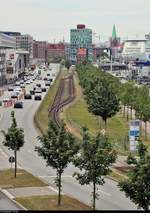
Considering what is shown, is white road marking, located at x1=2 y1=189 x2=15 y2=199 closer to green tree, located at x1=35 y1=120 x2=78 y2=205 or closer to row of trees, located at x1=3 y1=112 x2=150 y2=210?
row of trees, located at x1=3 y1=112 x2=150 y2=210

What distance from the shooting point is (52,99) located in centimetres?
12156

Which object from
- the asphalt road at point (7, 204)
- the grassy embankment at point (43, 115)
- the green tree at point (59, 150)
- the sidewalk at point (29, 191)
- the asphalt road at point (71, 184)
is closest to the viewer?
the asphalt road at point (7, 204)

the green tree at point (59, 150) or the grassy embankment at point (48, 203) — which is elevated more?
the green tree at point (59, 150)

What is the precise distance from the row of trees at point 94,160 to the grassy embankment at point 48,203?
0.60 metres

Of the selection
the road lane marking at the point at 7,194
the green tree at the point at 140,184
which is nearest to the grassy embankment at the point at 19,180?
the road lane marking at the point at 7,194

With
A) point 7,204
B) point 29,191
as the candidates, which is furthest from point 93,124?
point 7,204

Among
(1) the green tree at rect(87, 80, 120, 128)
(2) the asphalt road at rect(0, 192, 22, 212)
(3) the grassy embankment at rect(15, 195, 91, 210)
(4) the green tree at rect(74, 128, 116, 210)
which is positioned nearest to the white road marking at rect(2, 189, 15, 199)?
(2) the asphalt road at rect(0, 192, 22, 212)

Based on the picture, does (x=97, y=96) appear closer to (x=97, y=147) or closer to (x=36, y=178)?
(x=36, y=178)

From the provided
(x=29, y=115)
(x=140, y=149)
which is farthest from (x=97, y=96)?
(x=140, y=149)

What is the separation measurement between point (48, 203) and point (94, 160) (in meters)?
4.80

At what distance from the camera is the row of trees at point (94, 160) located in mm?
28453

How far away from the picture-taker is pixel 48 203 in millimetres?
36875

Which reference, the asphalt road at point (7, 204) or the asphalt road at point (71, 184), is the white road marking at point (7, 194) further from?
the asphalt road at point (71, 184)

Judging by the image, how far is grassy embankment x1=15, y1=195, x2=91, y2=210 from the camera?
117 feet
